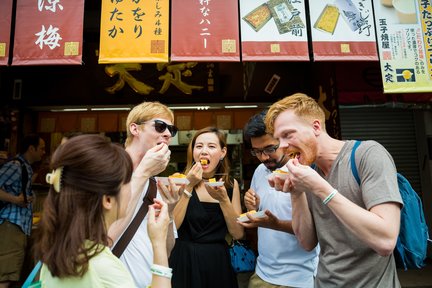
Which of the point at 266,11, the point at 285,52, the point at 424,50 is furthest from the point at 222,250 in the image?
the point at 424,50

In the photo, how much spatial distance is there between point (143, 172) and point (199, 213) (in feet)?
3.16

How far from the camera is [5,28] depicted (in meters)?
4.09

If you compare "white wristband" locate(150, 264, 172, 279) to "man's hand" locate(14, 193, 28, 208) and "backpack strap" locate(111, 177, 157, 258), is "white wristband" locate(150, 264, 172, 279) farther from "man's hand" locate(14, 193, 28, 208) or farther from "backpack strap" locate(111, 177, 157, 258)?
"man's hand" locate(14, 193, 28, 208)

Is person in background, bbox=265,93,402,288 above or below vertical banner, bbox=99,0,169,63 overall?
below

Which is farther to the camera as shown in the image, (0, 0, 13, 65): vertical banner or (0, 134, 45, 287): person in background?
(0, 134, 45, 287): person in background

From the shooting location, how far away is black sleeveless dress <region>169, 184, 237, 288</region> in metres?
2.86

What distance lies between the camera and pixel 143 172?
224 cm

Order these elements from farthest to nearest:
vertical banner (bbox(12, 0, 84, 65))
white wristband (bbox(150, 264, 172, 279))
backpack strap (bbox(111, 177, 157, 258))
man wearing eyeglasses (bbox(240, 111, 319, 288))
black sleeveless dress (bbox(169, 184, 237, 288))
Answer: vertical banner (bbox(12, 0, 84, 65)) < black sleeveless dress (bbox(169, 184, 237, 288)) < man wearing eyeglasses (bbox(240, 111, 319, 288)) < backpack strap (bbox(111, 177, 157, 258)) < white wristband (bbox(150, 264, 172, 279))

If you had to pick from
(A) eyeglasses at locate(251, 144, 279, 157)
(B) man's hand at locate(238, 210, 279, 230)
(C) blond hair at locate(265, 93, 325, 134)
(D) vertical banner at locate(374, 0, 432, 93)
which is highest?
(D) vertical banner at locate(374, 0, 432, 93)

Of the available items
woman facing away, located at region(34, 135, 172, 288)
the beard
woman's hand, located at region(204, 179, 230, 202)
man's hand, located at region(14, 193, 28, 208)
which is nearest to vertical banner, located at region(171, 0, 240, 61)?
the beard

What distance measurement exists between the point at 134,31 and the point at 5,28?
168 centimetres

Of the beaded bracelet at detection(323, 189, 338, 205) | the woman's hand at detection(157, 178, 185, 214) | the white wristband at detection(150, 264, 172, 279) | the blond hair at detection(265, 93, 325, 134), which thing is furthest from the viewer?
the woman's hand at detection(157, 178, 185, 214)

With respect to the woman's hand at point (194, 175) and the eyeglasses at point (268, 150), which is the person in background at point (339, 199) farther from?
Result: the woman's hand at point (194, 175)

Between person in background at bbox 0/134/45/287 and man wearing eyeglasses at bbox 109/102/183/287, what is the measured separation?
322 cm
